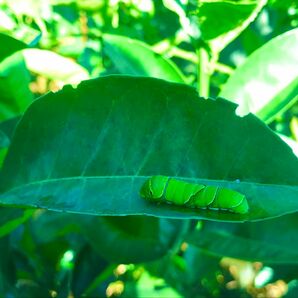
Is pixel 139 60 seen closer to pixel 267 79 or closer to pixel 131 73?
pixel 131 73

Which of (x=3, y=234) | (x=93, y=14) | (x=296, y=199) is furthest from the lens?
(x=93, y=14)

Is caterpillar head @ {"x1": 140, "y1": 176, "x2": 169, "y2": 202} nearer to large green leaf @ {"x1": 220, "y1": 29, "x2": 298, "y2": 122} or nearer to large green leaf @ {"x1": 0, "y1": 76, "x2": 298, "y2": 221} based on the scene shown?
large green leaf @ {"x1": 0, "y1": 76, "x2": 298, "y2": 221}

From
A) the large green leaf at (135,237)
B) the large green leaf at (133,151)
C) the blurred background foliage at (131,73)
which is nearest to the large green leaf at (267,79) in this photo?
the blurred background foliage at (131,73)

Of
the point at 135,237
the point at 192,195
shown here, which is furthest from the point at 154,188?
the point at 135,237

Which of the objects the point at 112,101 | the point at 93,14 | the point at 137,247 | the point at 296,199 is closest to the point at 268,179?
the point at 296,199

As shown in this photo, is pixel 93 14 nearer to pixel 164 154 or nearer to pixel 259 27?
pixel 259 27

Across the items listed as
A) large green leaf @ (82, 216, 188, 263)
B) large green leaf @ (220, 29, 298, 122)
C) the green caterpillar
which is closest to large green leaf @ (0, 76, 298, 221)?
the green caterpillar

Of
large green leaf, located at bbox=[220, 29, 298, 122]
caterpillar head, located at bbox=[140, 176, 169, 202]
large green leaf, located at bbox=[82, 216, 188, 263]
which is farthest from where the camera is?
large green leaf, located at bbox=[82, 216, 188, 263]
